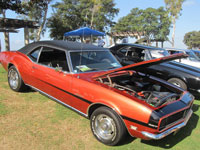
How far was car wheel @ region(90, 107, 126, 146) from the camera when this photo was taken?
7.63 feet

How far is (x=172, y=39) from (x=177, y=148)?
27655 millimetres

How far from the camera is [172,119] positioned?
2350 millimetres

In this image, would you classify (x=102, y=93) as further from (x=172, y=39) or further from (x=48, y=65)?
(x=172, y=39)

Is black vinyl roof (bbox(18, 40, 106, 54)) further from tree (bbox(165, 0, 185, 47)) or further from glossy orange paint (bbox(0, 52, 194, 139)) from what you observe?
tree (bbox(165, 0, 185, 47))

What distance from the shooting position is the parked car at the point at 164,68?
4.64 metres

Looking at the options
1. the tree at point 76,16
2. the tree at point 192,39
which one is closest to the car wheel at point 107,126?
the tree at point 76,16

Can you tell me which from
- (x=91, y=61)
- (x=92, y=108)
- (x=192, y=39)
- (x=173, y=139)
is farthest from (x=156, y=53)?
(x=192, y=39)

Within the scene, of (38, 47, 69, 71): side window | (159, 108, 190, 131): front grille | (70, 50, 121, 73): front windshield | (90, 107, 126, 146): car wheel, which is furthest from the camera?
(38, 47, 69, 71): side window

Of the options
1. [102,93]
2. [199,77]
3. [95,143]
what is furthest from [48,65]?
[199,77]

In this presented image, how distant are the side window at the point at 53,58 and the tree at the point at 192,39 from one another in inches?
2662

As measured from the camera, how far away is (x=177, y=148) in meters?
2.56

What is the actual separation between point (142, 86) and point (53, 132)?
1778 millimetres

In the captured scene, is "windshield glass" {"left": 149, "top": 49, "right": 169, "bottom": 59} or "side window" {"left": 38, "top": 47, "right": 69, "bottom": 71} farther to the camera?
"windshield glass" {"left": 149, "top": 49, "right": 169, "bottom": 59}

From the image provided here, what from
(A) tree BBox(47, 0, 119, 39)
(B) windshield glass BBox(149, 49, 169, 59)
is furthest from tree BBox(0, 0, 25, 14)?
(A) tree BBox(47, 0, 119, 39)
